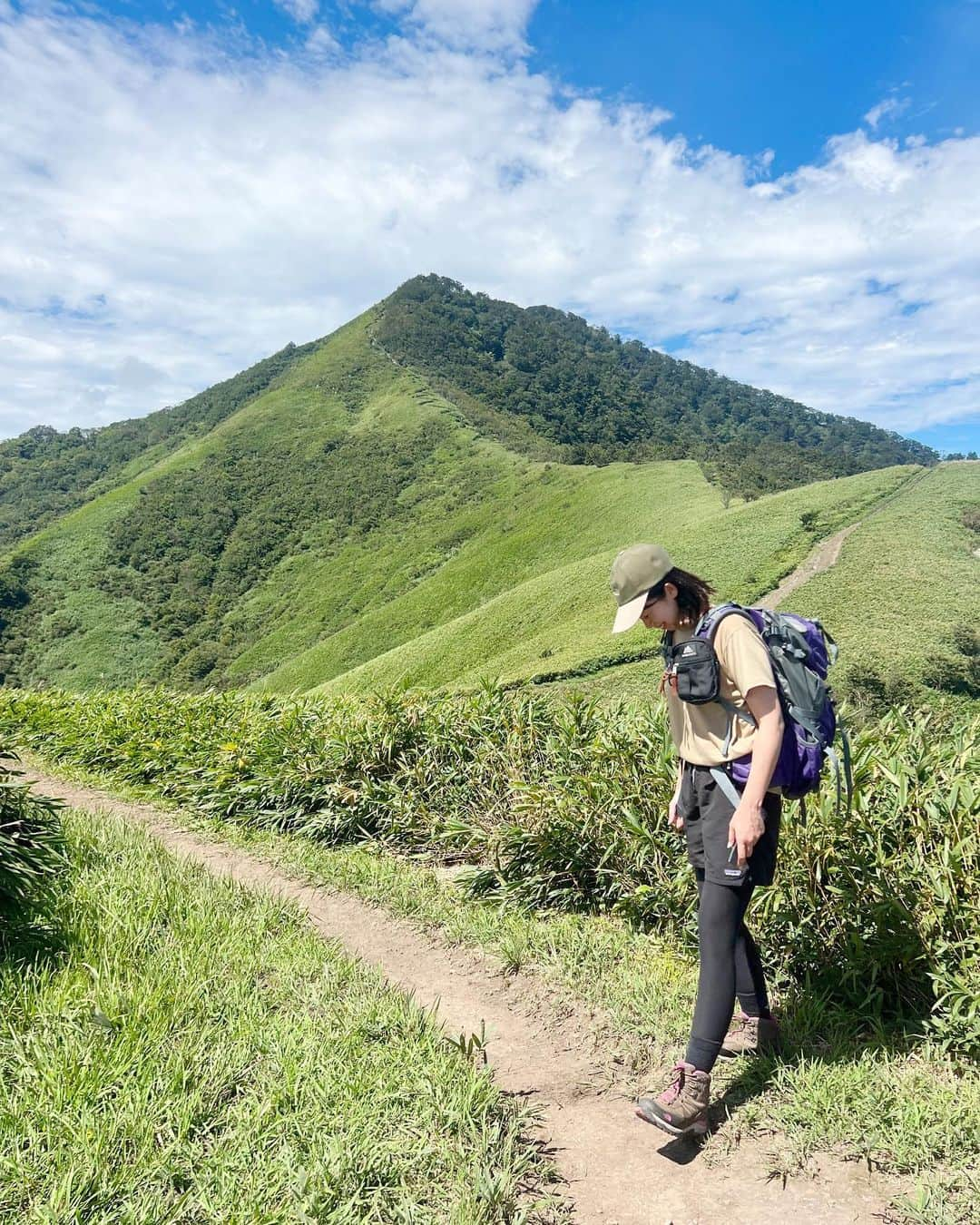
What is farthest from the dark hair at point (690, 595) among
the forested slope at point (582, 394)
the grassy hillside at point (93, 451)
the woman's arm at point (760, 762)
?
the grassy hillside at point (93, 451)

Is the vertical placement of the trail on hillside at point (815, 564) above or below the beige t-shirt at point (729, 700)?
above

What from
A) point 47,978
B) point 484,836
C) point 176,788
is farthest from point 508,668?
point 47,978

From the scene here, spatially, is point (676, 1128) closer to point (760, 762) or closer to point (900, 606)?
point (760, 762)

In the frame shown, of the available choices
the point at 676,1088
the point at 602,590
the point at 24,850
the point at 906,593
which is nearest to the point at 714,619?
the point at 676,1088

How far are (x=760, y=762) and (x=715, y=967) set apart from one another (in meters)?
0.71

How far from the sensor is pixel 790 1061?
8.68 feet

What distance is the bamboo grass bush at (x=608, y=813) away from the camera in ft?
9.41

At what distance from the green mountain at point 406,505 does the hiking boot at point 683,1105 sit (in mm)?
4413

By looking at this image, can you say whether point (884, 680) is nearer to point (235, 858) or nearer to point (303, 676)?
point (235, 858)

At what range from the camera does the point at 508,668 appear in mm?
30281

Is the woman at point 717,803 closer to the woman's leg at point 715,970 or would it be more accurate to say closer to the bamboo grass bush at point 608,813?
the woman's leg at point 715,970

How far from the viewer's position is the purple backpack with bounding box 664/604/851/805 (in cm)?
239

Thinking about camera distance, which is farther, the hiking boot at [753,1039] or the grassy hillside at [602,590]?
the grassy hillside at [602,590]

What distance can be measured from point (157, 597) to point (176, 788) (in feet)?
247
